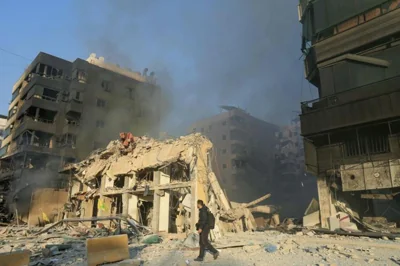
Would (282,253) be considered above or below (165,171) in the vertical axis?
below

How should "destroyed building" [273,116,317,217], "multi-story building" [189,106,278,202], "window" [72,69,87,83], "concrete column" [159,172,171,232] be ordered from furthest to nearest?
"multi-story building" [189,106,278,202]
"destroyed building" [273,116,317,217]
"window" [72,69,87,83]
"concrete column" [159,172,171,232]

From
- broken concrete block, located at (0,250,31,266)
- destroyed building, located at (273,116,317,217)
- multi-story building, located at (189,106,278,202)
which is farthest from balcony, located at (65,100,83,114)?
broken concrete block, located at (0,250,31,266)

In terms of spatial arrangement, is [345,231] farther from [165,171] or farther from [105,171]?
[105,171]

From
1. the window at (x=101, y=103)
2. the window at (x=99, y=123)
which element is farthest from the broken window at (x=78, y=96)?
the window at (x=99, y=123)

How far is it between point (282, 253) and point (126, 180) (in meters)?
12.4

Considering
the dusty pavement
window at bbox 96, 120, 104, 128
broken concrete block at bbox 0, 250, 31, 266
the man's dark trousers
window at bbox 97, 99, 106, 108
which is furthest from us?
window at bbox 97, 99, 106, 108

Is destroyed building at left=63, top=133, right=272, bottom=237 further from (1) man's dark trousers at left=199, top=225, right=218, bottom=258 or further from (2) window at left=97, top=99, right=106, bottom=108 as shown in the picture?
(2) window at left=97, top=99, right=106, bottom=108

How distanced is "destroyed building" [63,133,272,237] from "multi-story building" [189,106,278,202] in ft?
95.0

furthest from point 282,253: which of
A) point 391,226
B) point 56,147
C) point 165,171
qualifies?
point 56,147

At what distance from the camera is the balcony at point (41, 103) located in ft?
116

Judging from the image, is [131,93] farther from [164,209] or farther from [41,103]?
[164,209]

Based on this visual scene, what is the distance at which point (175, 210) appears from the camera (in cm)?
1666

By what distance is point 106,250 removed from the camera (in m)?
6.75

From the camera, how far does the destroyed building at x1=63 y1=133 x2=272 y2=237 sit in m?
14.8
